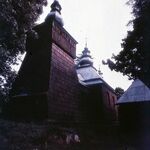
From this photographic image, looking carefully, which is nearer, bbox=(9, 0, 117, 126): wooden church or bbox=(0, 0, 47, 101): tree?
bbox=(0, 0, 47, 101): tree

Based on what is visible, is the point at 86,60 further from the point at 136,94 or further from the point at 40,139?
the point at 40,139

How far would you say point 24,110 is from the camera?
16141 mm

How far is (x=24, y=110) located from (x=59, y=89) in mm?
3189

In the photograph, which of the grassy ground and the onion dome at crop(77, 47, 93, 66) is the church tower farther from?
the onion dome at crop(77, 47, 93, 66)

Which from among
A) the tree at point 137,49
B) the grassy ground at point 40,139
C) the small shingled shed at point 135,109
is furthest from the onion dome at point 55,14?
the grassy ground at point 40,139

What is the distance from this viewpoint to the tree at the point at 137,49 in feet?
50.5

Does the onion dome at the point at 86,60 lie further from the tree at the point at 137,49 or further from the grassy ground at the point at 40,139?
the grassy ground at the point at 40,139

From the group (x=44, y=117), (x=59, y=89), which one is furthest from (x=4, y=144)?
(x=59, y=89)

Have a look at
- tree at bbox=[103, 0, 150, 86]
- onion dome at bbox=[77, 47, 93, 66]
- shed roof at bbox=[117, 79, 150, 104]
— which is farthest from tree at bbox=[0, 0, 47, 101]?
onion dome at bbox=[77, 47, 93, 66]

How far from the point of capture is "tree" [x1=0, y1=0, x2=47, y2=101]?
39.5ft

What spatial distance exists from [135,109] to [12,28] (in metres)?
12.9

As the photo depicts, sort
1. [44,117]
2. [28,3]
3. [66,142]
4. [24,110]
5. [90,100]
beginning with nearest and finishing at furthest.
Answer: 1. [66,142]
2. [28,3]
3. [44,117]
4. [24,110]
5. [90,100]

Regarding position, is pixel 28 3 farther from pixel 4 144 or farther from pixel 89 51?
pixel 89 51

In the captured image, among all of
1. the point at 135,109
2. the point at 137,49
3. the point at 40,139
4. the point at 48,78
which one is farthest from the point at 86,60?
the point at 40,139
